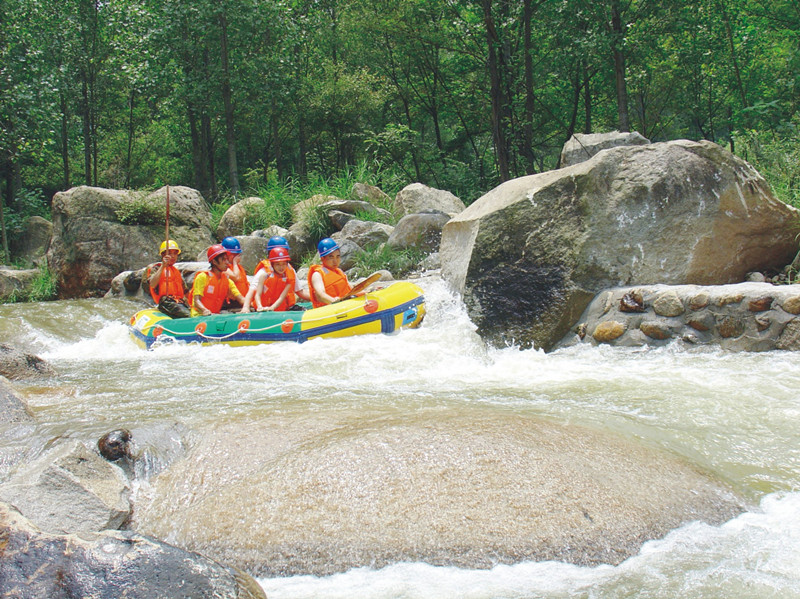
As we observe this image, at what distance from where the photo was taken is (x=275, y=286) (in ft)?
25.3

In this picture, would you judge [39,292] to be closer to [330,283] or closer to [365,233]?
[365,233]

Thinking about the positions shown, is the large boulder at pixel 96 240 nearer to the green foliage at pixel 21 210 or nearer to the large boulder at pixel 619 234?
the green foliage at pixel 21 210

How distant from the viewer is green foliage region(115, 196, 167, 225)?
12148 millimetres

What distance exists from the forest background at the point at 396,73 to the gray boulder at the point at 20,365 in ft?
29.2

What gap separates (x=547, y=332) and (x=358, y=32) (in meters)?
13.3

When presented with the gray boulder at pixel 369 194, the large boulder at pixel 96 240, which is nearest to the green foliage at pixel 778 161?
the gray boulder at pixel 369 194

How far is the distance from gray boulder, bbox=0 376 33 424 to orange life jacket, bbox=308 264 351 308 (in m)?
3.82

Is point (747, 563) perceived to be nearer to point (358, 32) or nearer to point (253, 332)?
point (253, 332)

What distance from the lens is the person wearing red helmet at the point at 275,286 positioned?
294 inches

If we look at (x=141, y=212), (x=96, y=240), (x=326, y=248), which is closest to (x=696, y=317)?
(x=326, y=248)

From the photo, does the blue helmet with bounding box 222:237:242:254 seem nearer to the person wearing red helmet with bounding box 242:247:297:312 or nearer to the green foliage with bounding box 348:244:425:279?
the person wearing red helmet with bounding box 242:247:297:312

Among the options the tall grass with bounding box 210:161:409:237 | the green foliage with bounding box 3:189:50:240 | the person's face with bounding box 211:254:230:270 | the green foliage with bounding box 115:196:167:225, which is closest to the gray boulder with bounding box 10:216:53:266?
the green foliage with bounding box 3:189:50:240

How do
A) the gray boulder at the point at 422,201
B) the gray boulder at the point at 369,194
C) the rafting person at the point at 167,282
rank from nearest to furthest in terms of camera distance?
the rafting person at the point at 167,282 < the gray boulder at the point at 422,201 < the gray boulder at the point at 369,194

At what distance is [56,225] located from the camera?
1230 cm
